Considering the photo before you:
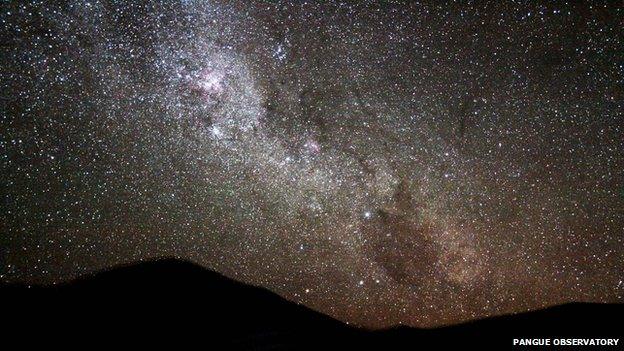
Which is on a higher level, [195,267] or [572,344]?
[195,267]

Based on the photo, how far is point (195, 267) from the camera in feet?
22.7

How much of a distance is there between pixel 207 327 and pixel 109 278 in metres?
3.17

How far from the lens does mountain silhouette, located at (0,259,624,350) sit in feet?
10.1

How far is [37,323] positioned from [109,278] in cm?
233

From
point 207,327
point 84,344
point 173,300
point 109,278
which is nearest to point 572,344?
point 207,327

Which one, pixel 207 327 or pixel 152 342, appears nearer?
pixel 152 342

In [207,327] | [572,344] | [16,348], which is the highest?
[572,344]

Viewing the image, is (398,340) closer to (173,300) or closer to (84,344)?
(84,344)

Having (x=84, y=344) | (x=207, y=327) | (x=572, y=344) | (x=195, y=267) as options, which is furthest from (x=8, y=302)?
(x=572, y=344)

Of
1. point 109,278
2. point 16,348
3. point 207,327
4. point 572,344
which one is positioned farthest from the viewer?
point 109,278

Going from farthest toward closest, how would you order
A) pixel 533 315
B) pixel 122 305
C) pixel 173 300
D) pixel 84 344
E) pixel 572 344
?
pixel 173 300 → pixel 122 305 → pixel 533 315 → pixel 84 344 → pixel 572 344

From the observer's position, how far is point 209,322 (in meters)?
4.24

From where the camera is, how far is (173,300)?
16.8 feet

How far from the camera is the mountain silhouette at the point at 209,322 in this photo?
3.08 metres
